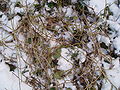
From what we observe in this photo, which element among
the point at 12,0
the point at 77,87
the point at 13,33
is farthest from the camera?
the point at 12,0

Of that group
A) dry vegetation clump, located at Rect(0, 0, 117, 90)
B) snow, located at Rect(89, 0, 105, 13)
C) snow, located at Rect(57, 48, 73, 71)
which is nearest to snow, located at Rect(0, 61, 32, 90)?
dry vegetation clump, located at Rect(0, 0, 117, 90)

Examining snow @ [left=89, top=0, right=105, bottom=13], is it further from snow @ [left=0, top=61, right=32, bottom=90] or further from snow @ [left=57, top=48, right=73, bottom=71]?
snow @ [left=0, top=61, right=32, bottom=90]

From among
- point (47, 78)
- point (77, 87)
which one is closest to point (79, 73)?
point (77, 87)

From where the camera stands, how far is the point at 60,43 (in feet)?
5.21

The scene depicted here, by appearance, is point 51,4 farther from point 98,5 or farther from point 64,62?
point 64,62

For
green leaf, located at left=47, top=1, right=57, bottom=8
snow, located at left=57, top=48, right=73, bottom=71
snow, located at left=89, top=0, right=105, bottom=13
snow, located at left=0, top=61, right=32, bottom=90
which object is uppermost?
green leaf, located at left=47, top=1, right=57, bottom=8

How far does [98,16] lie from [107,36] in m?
0.16

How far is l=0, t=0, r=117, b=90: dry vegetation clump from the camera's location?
1487 mm

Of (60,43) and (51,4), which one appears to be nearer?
(60,43)

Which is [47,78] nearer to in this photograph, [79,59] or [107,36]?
[79,59]

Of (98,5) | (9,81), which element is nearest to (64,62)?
(9,81)

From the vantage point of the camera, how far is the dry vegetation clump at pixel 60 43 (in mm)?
1487

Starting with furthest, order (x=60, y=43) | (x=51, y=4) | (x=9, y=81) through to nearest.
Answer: (x=51, y=4), (x=60, y=43), (x=9, y=81)

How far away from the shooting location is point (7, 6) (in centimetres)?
169
